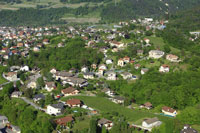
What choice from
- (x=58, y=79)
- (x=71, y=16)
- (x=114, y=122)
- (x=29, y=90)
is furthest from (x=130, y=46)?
(x=71, y=16)

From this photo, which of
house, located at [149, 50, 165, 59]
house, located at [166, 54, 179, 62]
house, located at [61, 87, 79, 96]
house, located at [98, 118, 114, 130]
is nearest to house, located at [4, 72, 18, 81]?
house, located at [61, 87, 79, 96]

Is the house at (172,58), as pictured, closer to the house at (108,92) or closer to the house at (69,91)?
the house at (108,92)

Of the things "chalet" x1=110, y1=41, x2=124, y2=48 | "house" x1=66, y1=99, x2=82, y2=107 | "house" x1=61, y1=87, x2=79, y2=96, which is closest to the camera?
"house" x1=66, y1=99, x2=82, y2=107

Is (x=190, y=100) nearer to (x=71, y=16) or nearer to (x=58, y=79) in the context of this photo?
(x=58, y=79)

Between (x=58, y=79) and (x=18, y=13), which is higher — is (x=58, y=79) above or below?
below

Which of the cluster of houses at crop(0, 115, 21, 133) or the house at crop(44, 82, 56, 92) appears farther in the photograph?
the house at crop(44, 82, 56, 92)

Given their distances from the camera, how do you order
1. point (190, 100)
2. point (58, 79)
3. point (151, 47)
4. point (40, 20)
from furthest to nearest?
point (40, 20)
point (151, 47)
point (58, 79)
point (190, 100)

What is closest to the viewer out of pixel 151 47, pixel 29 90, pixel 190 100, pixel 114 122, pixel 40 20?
pixel 114 122

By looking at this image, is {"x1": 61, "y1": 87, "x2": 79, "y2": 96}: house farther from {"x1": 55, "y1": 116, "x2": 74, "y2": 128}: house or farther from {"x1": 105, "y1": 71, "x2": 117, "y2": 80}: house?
{"x1": 55, "y1": 116, "x2": 74, "y2": 128}: house
